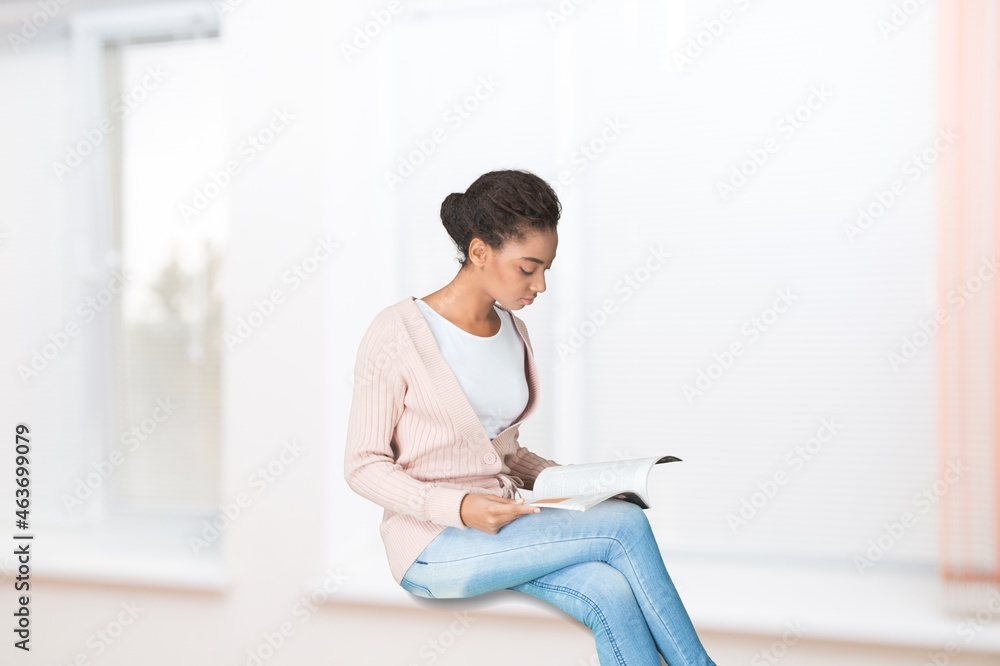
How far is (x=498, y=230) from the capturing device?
4.95ft

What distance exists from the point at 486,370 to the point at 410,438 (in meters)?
0.18

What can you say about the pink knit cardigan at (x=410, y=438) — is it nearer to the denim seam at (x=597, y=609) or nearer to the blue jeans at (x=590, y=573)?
the blue jeans at (x=590, y=573)

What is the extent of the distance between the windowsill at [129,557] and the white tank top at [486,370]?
144cm

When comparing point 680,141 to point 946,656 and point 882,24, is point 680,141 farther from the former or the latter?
point 946,656

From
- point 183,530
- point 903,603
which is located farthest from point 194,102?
point 903,603

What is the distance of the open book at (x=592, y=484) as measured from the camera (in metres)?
1.43

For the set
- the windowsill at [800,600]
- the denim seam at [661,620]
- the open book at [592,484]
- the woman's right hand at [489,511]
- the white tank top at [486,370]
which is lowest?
the windowsill at [800,600]

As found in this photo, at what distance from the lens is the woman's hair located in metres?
1.50

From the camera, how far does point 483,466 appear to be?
1.58m

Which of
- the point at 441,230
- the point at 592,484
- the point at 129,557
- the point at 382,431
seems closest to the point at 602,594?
the point at 592,484

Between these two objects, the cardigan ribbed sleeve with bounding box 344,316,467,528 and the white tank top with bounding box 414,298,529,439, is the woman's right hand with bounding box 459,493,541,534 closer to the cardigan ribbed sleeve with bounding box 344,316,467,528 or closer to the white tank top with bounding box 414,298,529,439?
the cardigan ribbed sleeve with bounding box 344,316,467,528

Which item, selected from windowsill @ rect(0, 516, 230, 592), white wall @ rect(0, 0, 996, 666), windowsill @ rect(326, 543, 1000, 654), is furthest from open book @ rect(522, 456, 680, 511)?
windowsill @ rect(0, 516, 230, 592)

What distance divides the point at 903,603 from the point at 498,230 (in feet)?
5.11

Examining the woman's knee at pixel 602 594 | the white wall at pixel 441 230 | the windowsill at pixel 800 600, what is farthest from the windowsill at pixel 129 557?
the woman's knee at pixel 602 594
